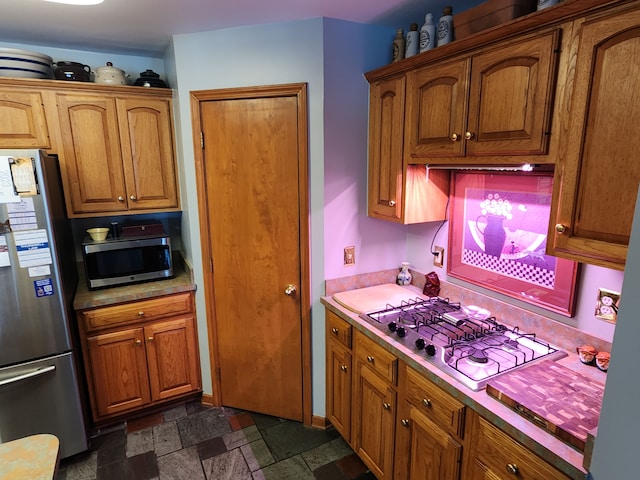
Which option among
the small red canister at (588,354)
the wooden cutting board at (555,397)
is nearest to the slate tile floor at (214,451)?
the wooden cutting board at (555,397)

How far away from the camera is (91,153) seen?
2480mm

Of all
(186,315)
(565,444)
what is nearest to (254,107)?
(186,315)

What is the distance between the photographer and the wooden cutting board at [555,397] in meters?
1.11

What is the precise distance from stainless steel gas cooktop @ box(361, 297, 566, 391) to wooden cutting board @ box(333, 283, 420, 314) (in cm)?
7

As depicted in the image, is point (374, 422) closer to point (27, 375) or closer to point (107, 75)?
point (27, 375)

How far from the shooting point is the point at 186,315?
259 centimetres

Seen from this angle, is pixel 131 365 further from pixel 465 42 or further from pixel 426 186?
pixel 465 42

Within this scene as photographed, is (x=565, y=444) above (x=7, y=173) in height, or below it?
below

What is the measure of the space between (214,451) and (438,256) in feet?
5.96

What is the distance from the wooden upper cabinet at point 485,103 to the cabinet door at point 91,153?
196 centimetres

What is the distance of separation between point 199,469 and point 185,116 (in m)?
2.11

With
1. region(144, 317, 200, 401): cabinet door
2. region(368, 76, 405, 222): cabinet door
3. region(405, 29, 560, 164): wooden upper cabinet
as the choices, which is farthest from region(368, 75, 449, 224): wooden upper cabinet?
region(144, 317, 200, 401): cabinet door

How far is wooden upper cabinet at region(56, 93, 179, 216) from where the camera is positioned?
7.96 feet

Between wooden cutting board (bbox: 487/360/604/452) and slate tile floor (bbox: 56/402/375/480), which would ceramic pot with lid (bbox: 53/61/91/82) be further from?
wooden cutting board (bbox: 487/360/604/452)
